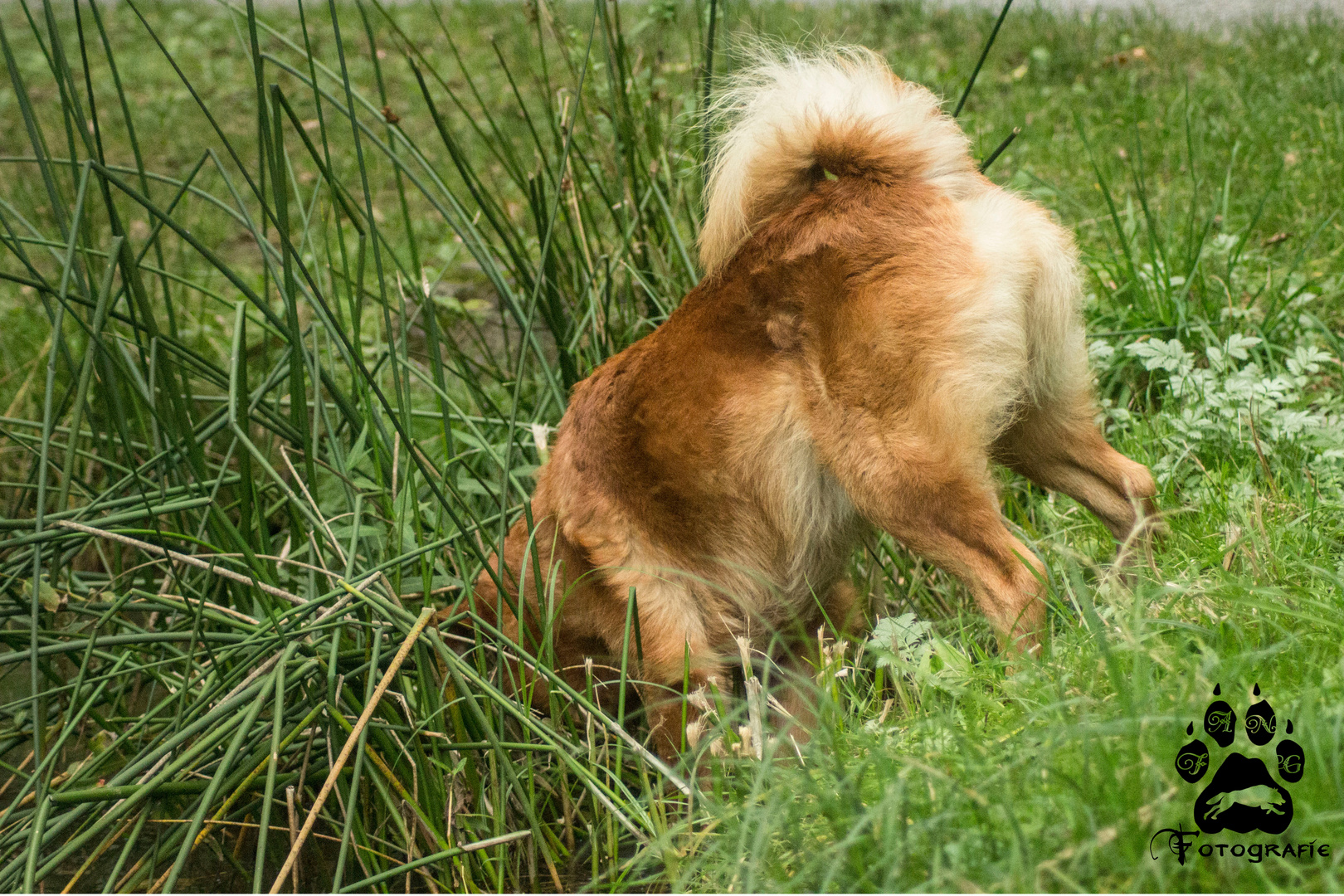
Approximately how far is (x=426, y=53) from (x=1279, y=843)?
761 centimetres

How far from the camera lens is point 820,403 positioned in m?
2.29

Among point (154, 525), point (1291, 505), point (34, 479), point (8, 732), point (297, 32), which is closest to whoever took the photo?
point (154, 525)

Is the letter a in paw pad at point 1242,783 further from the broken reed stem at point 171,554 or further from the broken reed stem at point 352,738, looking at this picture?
the broken reed stem at point 171,554

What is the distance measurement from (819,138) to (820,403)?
641 millimetres

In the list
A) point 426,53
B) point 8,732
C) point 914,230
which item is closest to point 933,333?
point 914,230

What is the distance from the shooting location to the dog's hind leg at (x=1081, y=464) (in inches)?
95.7

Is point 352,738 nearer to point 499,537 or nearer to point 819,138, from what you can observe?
point 499,537

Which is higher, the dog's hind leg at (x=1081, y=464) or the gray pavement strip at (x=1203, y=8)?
the gray pavement strip at (x=1203, y=8)

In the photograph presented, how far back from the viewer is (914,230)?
219 centimetres

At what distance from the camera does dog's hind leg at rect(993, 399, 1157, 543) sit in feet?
7.98

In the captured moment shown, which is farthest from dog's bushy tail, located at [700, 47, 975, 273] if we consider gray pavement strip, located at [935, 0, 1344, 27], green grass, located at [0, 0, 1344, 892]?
gray pavement strip, located at [935, 0, 1344, 27]

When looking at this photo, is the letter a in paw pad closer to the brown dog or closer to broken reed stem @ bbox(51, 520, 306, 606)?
the brown dog

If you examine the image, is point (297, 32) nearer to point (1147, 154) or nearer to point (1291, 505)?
point (1147, 154)

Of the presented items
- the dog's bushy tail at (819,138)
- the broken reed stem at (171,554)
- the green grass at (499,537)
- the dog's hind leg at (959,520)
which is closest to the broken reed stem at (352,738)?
the green grass at (499,537)
